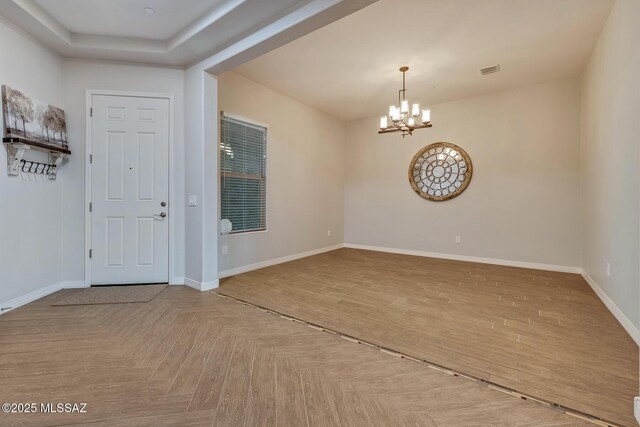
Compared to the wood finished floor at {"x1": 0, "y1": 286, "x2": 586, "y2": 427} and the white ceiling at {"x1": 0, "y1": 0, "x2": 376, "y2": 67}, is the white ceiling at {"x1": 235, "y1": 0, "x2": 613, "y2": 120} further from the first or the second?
the wood finished floor at {"x1": 0, "y1": 286, "x2": 586, "y2": 427}

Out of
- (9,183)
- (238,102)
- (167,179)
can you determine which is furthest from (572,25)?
(9,183)

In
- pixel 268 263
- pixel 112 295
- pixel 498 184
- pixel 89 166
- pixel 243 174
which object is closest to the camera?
pixel 112 295

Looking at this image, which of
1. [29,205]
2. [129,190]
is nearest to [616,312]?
[129,190]

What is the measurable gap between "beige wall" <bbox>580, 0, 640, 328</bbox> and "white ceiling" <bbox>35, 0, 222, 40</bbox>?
3541 millimetres

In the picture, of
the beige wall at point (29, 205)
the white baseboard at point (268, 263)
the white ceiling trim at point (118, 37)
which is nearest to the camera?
the white ceiling trim at point (118, 37)

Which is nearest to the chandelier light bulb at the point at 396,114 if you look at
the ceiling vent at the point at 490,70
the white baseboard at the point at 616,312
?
the ceiling vent at the point at 490,70

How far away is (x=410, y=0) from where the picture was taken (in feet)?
8.66

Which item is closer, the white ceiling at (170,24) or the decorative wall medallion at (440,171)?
the white ceiling at (170,24)

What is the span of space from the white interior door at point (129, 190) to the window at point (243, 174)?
0.80 metres

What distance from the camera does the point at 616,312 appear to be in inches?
104

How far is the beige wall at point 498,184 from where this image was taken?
4.43m

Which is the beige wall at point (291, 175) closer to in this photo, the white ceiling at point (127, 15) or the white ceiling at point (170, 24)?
the white ceiling at point (170, 24)

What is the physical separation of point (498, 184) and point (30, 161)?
6.47m

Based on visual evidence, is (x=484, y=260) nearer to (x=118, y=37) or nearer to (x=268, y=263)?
(x=268, y=263)
